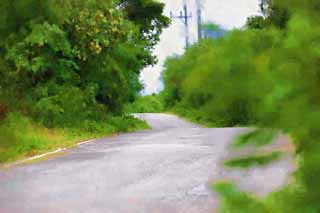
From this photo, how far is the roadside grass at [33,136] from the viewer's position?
20.5m

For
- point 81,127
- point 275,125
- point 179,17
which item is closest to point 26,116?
point 81,127

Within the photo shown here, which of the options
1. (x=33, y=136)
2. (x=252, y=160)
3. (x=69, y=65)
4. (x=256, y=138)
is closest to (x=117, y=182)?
(x=33, y=136)

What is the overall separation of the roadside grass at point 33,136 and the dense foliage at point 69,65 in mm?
473

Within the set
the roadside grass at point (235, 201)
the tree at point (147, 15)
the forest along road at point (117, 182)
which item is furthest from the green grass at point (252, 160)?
the tree at point (147, 15)

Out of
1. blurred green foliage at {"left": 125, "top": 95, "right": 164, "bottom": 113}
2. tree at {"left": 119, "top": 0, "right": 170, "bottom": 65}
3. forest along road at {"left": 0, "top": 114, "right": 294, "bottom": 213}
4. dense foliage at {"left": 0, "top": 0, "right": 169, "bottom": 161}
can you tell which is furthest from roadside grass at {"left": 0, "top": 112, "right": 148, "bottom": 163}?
blurred green foliage at {"left": 125, "top": 95, "right": 164, "bottom": 113}

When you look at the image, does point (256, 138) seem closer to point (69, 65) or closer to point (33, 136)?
point (33, 136)

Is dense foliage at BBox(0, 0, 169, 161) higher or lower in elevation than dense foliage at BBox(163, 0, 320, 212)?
higher

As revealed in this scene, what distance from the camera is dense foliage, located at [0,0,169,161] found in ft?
97.7

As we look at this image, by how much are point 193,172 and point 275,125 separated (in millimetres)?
12266

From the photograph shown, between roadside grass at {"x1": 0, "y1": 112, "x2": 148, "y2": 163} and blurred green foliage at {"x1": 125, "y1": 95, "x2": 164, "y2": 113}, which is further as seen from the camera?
blurred green foliage at {"x1": 125, "y1": 95, "x2": 164, "y2": 113}

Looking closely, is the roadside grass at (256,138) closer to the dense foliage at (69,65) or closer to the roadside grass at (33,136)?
the roadside grass at (33,136)

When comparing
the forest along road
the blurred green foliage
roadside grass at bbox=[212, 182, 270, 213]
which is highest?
the blurred green foliage

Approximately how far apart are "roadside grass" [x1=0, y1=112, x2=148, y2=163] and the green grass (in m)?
16.3

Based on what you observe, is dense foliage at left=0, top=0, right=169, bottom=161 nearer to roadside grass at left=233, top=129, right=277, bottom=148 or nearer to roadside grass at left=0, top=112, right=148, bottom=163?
roadside grass at left=0, top=112, right=148, bottom=163
